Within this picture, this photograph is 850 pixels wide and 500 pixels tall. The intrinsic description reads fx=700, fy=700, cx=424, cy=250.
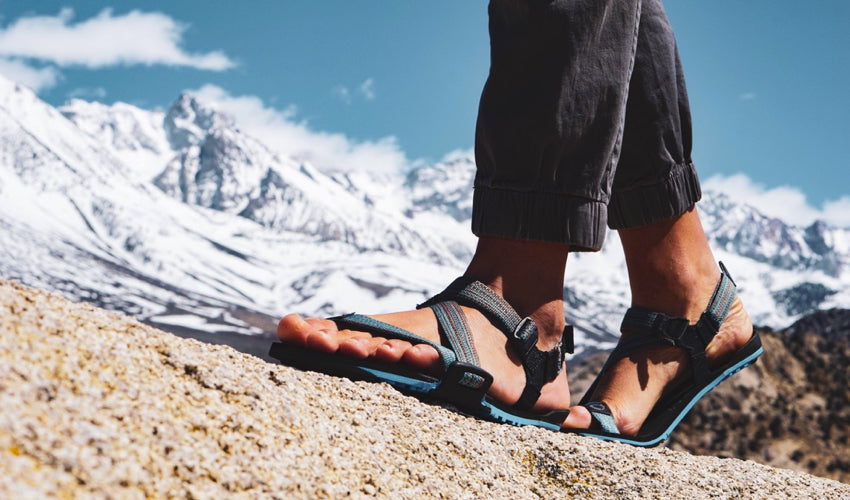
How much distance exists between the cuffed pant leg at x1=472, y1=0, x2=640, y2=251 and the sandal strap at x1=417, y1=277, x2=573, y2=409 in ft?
0.50

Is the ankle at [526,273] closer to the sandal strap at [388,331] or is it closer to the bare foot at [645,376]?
the sandal strap at [388,331]

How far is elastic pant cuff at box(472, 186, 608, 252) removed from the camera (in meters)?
1.53

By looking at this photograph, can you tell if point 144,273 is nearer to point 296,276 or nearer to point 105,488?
point 296,276

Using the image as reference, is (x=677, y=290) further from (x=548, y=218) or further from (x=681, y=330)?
(x=548, y=218)

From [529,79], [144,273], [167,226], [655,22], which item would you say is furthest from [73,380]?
[167,226]

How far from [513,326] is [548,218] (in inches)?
10.6

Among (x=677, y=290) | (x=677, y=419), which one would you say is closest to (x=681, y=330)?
(x=677, y=290)

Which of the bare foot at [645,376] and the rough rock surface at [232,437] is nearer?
the rough rock surface at [232,437]

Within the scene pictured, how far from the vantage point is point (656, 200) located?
188cm

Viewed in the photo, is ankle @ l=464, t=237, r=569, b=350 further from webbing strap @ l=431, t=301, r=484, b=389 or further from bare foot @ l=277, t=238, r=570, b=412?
webbing strap @ l=431, t=301, r=484, b=389

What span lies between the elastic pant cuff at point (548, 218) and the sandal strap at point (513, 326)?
0.52 ft

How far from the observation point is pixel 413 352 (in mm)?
1441

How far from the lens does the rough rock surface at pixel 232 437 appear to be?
77 centimetres

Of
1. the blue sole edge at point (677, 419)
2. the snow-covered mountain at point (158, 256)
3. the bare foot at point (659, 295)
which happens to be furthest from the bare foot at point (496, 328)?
the snow-covered mountain at point (158, 256)
